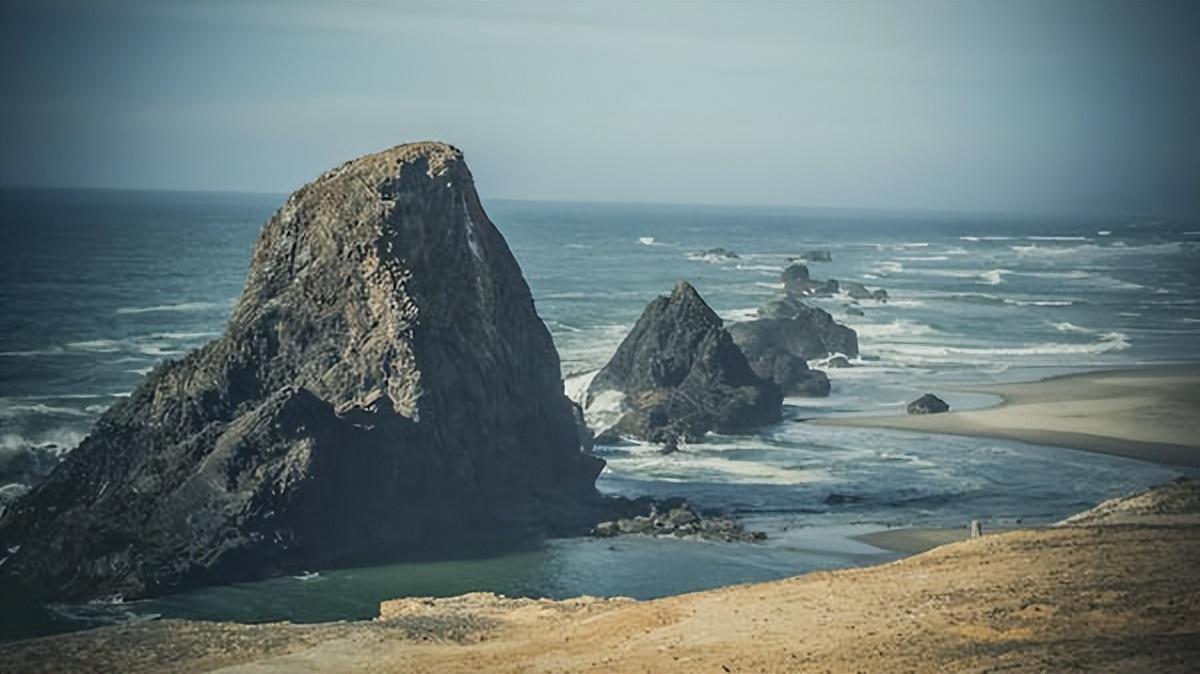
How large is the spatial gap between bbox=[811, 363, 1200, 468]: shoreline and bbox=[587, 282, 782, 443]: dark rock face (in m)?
3.22

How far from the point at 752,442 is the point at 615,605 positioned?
29.0m

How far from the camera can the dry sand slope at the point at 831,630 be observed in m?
21.3

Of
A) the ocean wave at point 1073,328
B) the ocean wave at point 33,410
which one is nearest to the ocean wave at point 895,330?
the ocean wave at point 1073,328

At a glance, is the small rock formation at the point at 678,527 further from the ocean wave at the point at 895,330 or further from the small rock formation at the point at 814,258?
the small rock formation at the point at 814,258

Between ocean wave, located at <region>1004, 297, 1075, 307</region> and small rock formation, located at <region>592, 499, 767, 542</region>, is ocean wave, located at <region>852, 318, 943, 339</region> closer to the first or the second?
ocean wave, located at <region>1004, 297, 1075, 307</region>

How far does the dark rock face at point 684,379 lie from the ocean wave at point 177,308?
38.5 metres

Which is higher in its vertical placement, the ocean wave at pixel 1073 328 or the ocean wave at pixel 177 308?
the ocean wave at pixel 1073 328

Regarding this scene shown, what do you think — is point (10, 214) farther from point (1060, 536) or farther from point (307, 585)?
point (1060, 536)

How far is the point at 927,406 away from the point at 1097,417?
20.7ft

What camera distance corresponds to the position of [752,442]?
188ft

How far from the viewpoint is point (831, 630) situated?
23.0m

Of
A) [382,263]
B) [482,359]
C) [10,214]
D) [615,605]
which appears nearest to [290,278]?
[382,263]

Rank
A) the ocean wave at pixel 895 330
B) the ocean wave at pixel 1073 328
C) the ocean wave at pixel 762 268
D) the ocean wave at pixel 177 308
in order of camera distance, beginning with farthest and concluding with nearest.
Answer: the ocean wave at pixel 762 268 < the ocean wave at pixel 177 308 < the ocean wave at pixel 895 330 < the ocean wave at pixel 1073 328

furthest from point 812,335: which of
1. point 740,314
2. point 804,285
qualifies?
point 804,285
